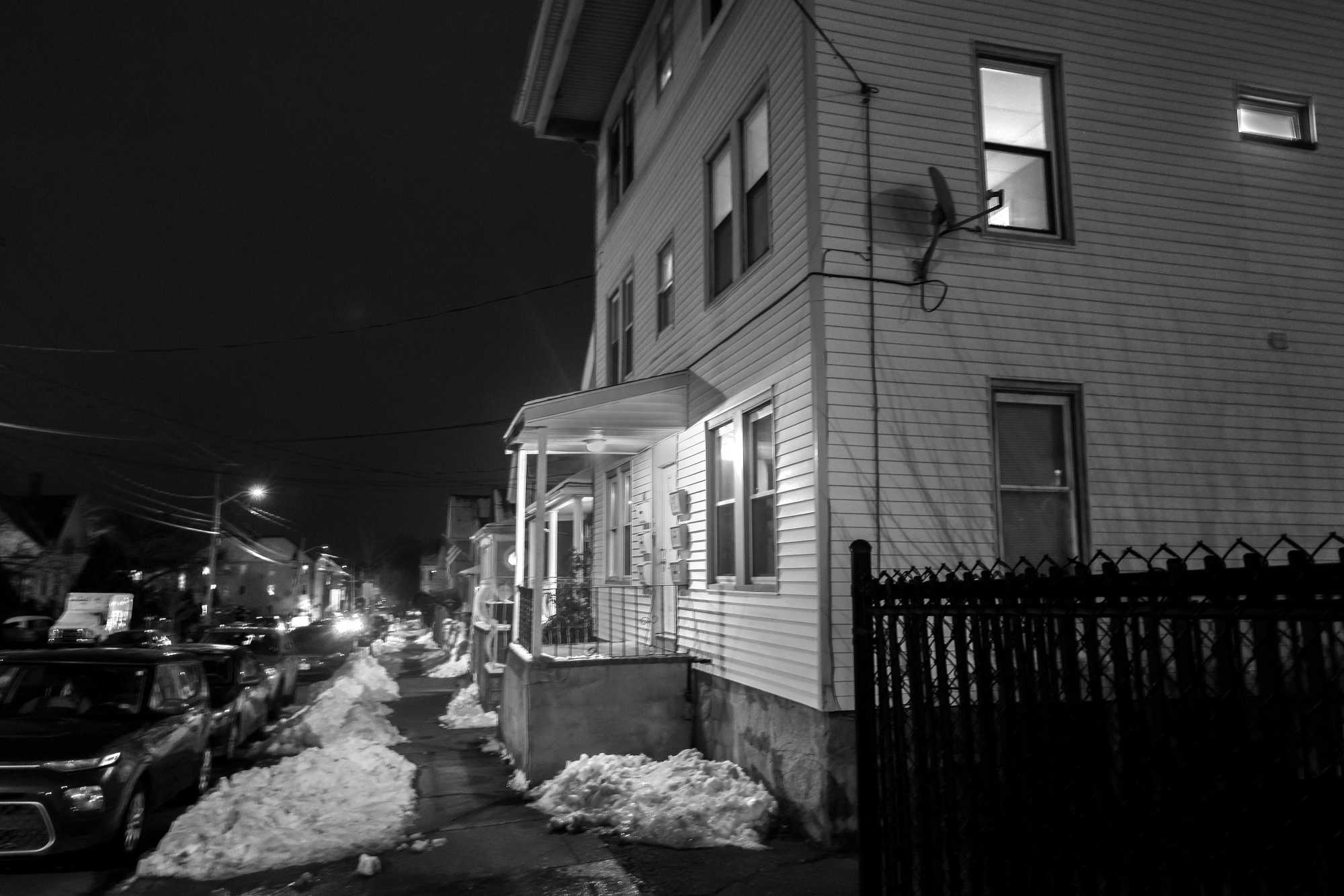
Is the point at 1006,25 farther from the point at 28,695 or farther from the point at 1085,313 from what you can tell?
the point at 28,695

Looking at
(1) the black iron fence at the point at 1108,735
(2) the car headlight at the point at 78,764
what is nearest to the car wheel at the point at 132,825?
(2) the car headlight at the point at 78,764

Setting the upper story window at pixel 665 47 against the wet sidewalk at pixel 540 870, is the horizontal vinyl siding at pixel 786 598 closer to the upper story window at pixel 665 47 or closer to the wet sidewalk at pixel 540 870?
the wet sidewalk at pixel 540 870

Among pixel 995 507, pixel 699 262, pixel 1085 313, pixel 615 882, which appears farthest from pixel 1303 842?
pixel 699 262

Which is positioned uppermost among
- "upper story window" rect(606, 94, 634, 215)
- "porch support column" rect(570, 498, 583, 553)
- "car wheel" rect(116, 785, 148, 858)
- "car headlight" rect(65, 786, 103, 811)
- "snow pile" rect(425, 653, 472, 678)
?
"upper story window" rect(606, 94, 634, 215)

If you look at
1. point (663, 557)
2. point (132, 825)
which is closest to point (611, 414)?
point (663, 557)

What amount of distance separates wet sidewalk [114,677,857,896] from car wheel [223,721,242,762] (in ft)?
15.4

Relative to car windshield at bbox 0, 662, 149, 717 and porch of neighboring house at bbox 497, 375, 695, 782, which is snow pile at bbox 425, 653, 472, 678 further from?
car windshield at bbox 0, 662, 149, 717

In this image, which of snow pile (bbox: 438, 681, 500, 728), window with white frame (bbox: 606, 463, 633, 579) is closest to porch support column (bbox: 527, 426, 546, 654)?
window with white frame (bbox: 606, 463, 633, 579)

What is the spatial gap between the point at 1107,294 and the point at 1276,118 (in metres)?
3.35

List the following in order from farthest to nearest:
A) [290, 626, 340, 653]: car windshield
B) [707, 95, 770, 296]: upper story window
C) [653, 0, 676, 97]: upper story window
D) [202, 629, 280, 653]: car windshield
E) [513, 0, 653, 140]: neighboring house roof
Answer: [290, 626, 340, 653]: car windshield → [202, 629, 280, 653]: car windshield → [513, 0, 653, 140]: neighboring house roof → [653, 0, 676, 97]: upper story window → [707, 95, 770, 296]: upper story window

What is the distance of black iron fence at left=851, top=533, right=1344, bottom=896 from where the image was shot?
2.53 m

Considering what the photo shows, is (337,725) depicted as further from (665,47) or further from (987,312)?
(987,312)

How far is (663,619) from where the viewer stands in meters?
12.7

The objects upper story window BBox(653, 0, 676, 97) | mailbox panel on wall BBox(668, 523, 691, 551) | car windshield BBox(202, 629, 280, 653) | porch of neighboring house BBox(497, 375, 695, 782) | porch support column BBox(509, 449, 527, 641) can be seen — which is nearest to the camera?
porch of neighboring house BBox(497, 375, 695, 782)
